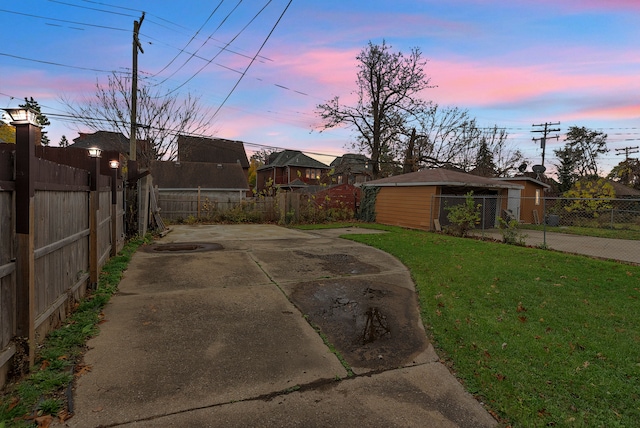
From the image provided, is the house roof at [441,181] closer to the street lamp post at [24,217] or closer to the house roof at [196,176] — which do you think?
the street lamp post at [24,217]

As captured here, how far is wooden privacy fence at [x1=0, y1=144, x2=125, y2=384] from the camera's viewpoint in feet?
7.99

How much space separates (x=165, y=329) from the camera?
3723 millimetres

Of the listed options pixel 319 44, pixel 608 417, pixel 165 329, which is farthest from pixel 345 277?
pixel 319 44

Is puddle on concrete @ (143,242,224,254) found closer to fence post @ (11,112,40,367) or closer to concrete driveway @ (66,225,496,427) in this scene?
concrete driveway @ (66,225,496,427)

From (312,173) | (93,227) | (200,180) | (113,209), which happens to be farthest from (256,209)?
(312,173)

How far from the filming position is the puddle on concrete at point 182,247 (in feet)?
27.8

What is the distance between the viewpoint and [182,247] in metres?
9.13

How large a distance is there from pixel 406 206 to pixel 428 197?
154cm

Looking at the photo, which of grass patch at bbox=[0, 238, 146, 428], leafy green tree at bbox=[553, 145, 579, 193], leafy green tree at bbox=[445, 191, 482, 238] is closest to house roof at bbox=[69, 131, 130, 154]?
grass patch at bbox=[0, 238, 146, 428]

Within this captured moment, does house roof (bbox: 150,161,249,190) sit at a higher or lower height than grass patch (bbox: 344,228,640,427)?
higher

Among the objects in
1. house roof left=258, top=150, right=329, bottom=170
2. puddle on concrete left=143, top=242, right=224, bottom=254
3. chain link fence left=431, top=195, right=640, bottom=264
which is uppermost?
house roof left=258, top=150, right=329, bottom=170

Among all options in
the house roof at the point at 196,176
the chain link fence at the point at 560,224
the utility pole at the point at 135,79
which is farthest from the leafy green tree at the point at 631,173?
the utility pole at the point at 135,79

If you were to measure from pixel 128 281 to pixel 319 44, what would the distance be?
30.1 ft

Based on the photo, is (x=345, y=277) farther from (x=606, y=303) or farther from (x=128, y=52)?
(x=128, y=52)
